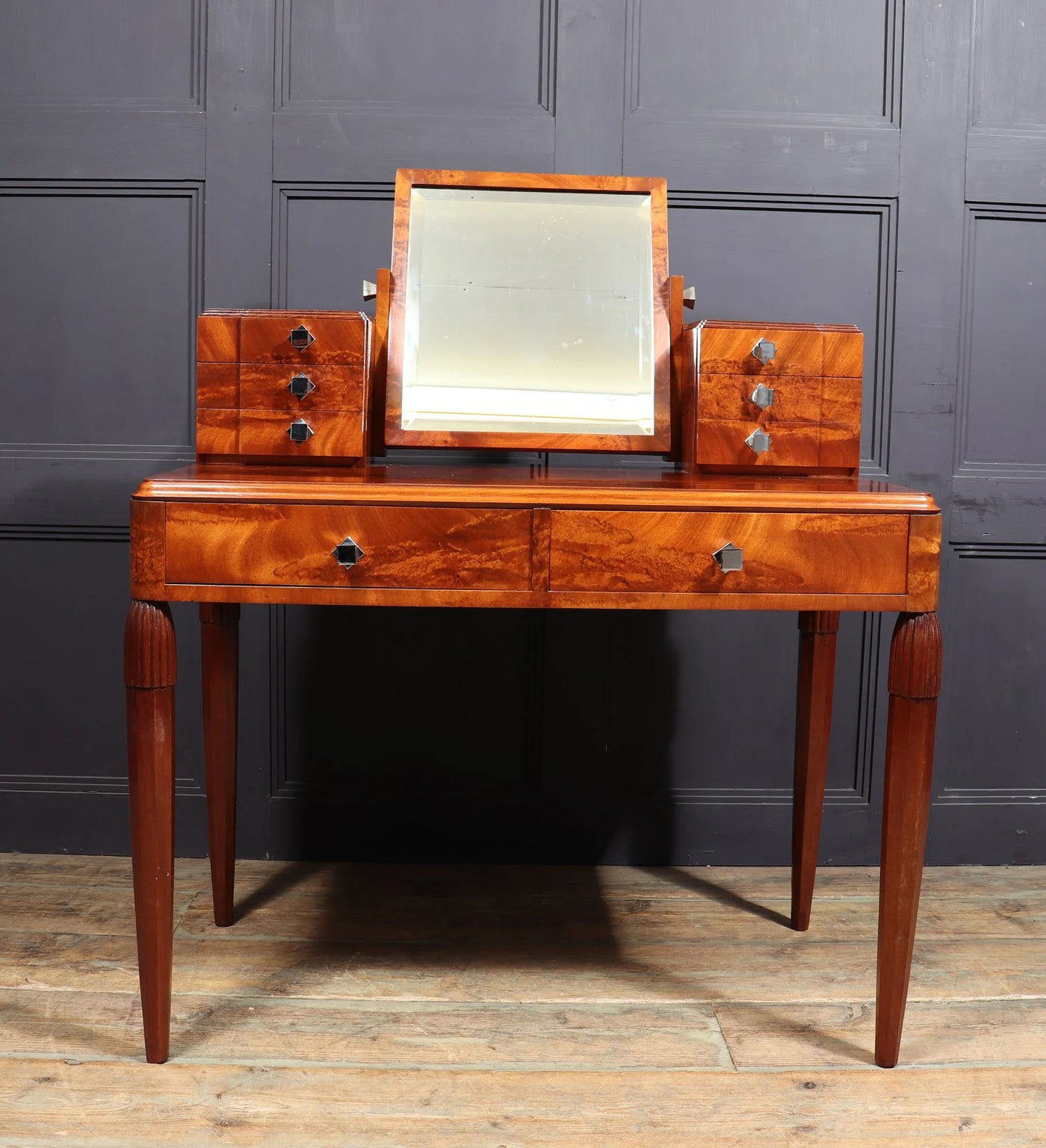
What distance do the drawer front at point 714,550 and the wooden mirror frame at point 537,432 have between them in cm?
37

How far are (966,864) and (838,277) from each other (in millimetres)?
1382

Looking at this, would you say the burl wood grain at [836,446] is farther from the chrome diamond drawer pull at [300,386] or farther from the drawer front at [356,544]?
the chrome diamond drawer pull at [300,386]

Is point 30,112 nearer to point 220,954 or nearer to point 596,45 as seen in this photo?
point 596,45

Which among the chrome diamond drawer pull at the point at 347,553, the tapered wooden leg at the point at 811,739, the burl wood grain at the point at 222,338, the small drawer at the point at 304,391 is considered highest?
the burl wood grain at the point at 222,338

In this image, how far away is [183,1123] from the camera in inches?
57.9

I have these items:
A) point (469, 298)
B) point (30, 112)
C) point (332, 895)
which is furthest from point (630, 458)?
point (30, 112)

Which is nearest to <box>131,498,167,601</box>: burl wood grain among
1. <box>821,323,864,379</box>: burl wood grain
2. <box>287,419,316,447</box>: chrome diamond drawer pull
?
<box>287,419,316,447</box>: chrome diamond drawer pull

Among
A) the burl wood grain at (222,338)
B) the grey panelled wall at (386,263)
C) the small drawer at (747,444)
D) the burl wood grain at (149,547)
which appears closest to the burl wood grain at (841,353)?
the small drawer at (747,444)

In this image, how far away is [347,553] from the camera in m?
1.52

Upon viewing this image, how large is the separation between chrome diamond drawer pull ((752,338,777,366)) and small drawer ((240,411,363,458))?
0.69 meters

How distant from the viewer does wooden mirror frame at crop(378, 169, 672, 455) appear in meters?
1.87

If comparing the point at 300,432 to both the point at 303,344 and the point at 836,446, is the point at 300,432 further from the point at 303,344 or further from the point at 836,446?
the point at 836,446

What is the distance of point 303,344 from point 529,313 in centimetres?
42

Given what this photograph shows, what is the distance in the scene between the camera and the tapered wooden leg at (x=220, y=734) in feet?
6.62
